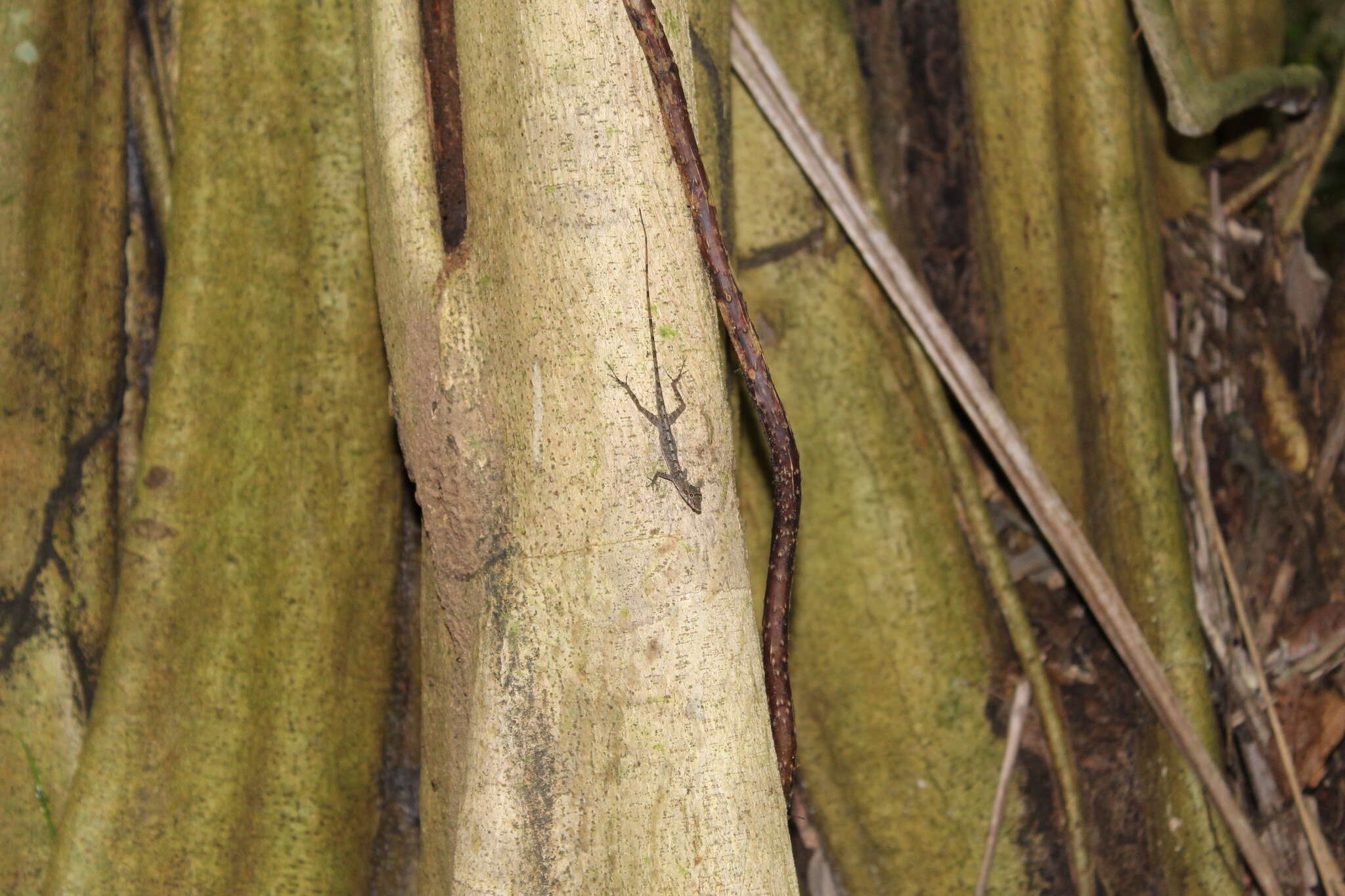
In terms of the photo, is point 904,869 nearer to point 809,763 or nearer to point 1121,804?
point 809,763

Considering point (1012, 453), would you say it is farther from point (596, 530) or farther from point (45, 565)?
point (45, 565)

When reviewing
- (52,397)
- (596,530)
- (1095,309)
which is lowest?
(596,530)

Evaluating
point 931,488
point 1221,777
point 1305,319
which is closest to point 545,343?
point 931,488

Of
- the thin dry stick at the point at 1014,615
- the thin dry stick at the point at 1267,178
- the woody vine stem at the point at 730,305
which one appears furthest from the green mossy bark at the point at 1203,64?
the woody vine stem at the point at 730,305

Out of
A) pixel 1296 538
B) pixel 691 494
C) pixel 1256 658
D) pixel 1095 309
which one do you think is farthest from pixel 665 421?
pixel 1296 538

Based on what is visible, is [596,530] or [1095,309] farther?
[1095,309]

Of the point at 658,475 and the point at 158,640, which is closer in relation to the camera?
the point at 658,475
